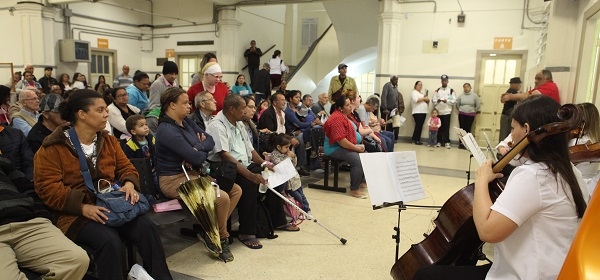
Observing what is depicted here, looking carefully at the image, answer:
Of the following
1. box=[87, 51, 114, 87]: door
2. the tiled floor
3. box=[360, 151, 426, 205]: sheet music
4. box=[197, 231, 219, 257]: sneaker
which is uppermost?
box=[87, 51, 114, 87]: door

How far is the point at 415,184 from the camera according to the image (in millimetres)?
2451

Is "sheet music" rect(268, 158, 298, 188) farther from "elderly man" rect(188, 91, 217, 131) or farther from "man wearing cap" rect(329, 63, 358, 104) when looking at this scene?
"man wearing cap" rect(329, 63, 358, 104)

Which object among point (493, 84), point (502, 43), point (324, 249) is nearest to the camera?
point (324, 249)

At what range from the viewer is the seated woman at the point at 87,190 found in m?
2.20

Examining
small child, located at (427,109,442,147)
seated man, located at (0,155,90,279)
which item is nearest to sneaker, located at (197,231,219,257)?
seated man, located at (0,155,90,279)

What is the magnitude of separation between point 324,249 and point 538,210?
2.12m

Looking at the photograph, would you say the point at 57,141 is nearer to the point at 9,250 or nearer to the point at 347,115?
the point at 9,250

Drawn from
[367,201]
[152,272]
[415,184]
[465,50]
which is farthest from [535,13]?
[152,272]

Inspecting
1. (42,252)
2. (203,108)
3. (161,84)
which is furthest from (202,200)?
(161,84)

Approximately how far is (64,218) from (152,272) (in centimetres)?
58

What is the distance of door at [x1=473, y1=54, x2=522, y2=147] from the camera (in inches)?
343

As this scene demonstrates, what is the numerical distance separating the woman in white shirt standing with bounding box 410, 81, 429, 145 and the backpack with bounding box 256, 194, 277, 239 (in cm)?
634

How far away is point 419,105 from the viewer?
9.10 meters

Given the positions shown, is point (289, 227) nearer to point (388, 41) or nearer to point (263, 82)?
point (388, 41)
